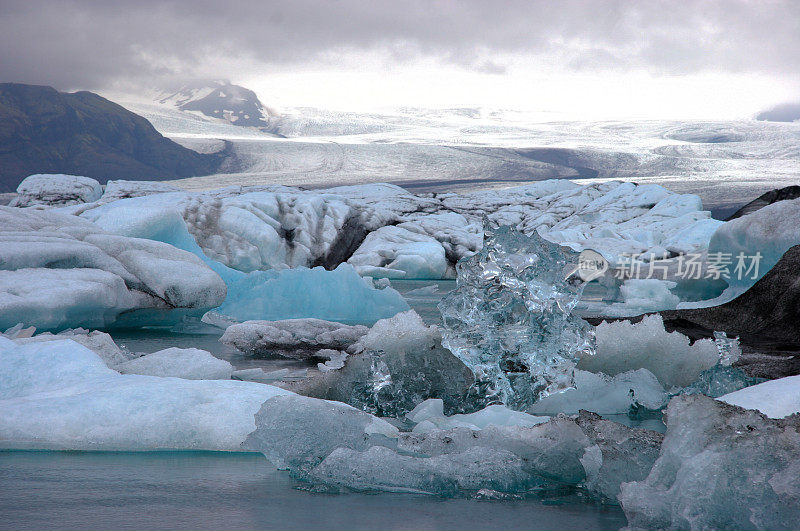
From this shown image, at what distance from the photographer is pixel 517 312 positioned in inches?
140

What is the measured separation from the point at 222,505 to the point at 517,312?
6.48 ft

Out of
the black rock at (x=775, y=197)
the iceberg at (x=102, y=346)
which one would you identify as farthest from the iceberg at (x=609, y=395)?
the black rock at (x=775, y=197)

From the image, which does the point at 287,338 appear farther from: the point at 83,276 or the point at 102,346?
the point at 102,346

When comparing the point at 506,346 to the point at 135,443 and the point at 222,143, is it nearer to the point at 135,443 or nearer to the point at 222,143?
the point at 135,443

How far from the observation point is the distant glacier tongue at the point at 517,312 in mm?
3543

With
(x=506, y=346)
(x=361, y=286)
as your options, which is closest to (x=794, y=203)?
(x=361, y=286)

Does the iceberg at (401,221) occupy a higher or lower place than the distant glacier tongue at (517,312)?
lower

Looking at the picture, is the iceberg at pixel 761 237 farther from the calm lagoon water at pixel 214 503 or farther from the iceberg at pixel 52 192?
the iceberg at pixel 52 192

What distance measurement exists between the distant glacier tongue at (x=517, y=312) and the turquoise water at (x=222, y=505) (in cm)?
146

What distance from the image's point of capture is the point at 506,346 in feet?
11.9

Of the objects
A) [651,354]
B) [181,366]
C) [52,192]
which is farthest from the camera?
[52,192]

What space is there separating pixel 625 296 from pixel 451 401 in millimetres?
10464

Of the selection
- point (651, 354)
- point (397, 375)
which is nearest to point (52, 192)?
point (397, 375)

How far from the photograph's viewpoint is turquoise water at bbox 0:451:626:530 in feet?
5.98
